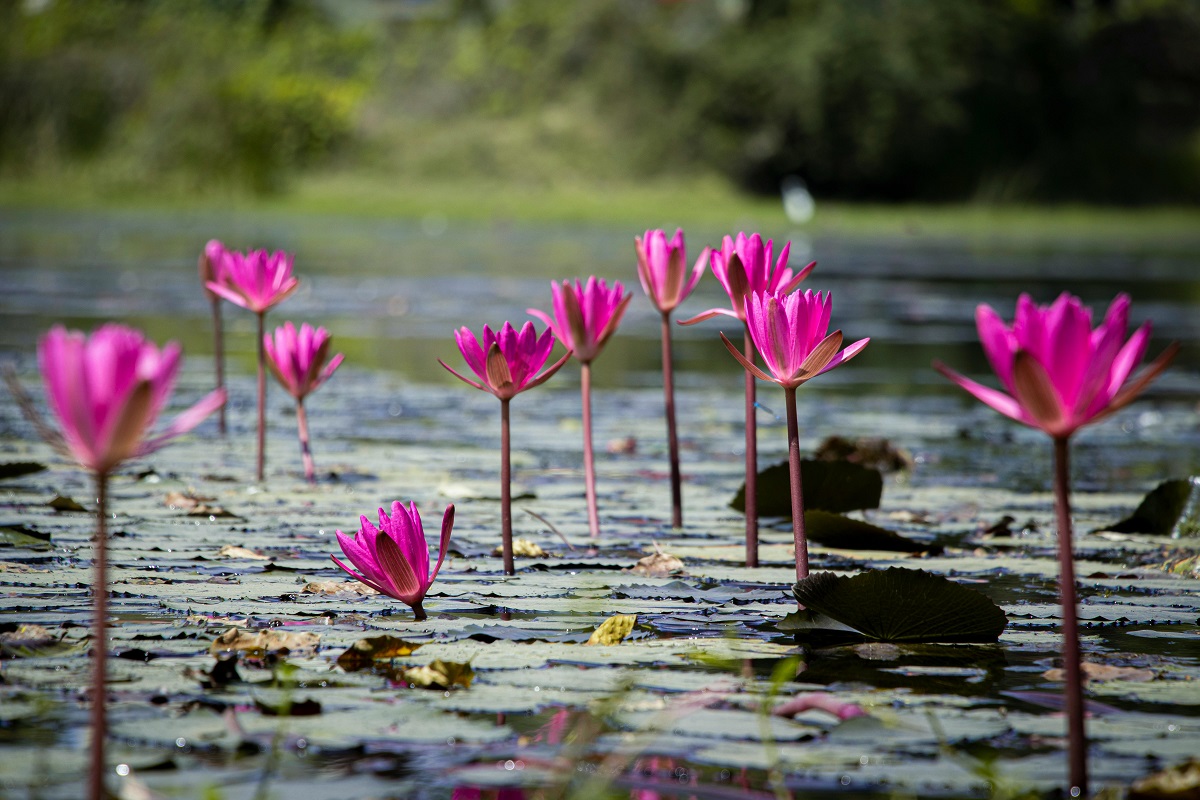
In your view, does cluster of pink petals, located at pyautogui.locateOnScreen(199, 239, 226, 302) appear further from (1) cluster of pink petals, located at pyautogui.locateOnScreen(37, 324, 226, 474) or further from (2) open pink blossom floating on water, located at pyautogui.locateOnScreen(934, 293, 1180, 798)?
(2) open pink blossom floating on water, located at pyautogui.locateOnScreen(934, 293, 1180, 798)

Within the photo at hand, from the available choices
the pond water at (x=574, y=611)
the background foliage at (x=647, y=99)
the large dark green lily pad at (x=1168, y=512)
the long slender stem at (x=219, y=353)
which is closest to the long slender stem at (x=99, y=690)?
the pond water at (x=574, y=611)

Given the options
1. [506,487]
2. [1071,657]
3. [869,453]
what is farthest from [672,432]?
[1071,657]

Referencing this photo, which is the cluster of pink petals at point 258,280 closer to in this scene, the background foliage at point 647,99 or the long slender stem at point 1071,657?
the long slender stem at point 1071,657

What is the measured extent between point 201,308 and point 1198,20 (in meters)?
29.2

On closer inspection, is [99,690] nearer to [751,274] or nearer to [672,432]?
[751,274]

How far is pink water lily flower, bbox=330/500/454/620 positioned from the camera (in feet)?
6.41

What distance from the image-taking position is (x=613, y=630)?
203 cm

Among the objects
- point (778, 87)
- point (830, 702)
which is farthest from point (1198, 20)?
point (830, 702)

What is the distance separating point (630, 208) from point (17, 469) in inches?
840

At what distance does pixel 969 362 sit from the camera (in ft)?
22.2

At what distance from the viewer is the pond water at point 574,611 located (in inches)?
59.6

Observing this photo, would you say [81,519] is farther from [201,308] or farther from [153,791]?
[201,308]

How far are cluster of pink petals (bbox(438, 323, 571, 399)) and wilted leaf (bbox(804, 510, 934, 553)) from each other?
0.68 meters

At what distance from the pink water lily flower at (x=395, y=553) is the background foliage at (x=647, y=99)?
23.3m
